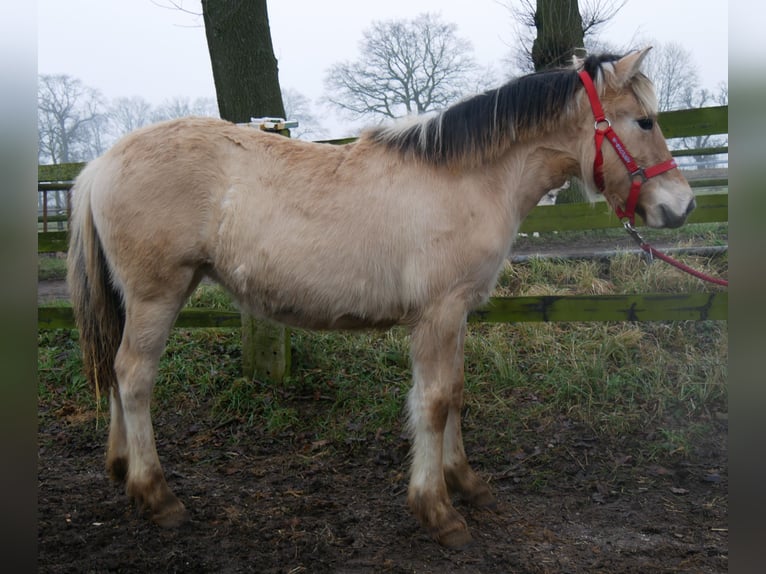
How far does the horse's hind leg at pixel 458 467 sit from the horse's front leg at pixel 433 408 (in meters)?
0.32

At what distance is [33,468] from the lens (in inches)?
27.7

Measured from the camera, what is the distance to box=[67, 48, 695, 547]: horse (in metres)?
3.10

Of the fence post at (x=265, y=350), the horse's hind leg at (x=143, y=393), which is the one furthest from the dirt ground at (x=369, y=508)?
the fence post at (x=265, y=350)

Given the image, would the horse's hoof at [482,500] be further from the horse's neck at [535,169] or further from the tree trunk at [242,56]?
the tree trunk at [242,56]

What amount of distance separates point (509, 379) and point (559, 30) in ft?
14.0

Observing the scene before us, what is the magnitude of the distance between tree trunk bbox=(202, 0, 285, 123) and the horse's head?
3.15m

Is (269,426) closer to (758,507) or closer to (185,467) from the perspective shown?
(185,467)

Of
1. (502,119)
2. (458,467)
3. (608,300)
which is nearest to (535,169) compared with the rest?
(502,119)

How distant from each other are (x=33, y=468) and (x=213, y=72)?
5.32 meters

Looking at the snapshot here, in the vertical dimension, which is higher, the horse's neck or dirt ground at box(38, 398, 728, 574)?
the horse's neck

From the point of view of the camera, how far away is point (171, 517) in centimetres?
321

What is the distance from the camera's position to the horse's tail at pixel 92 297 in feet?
11.4

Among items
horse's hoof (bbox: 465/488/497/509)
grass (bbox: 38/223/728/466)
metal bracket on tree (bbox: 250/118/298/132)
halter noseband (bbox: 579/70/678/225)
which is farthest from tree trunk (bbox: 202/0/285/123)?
horse's hoof (bbox: 465/488/497/509)

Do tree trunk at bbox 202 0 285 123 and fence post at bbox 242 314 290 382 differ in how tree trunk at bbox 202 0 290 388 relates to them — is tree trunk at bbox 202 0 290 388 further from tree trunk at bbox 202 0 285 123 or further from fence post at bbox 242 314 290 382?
fence post at bbox 242 314 290 382
